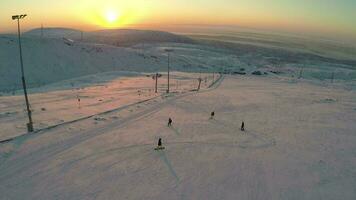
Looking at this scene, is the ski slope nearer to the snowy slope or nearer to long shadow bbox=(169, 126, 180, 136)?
long shadow bbox=(169, 126, 180, 136)

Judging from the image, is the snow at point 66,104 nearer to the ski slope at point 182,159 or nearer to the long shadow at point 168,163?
the ski slope at point 182,159

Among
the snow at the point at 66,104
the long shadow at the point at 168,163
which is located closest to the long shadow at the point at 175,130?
the long shadow at the point at 168,163

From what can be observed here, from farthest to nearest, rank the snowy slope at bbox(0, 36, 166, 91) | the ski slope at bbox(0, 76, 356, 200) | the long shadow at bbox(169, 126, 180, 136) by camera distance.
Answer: the snowy slope at bbox(0, 36, 166, 91)
the long shadow at bbox(169, 126, 180, 136)
the ski slope at bbox(0, 76, 356, 200)

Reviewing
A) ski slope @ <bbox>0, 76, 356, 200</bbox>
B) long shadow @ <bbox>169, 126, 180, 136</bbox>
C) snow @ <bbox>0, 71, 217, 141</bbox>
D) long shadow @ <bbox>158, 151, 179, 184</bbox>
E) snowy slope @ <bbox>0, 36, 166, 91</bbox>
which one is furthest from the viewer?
snowy slope @ <bbox>0, 36, 166, 91</bbox>

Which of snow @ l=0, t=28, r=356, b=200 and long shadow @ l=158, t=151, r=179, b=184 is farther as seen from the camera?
long shadow @ l=158, t=151, r=179, b=184

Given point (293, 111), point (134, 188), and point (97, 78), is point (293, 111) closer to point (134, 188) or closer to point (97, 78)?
point (134, 188)

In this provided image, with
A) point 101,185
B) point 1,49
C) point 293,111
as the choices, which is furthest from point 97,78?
point 101,185

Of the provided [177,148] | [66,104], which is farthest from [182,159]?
[66,104]

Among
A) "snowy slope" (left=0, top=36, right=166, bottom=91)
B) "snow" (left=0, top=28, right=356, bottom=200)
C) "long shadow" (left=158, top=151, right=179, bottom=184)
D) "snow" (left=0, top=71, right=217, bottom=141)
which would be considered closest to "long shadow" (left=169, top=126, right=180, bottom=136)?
"snow" (left=0, top=28, right=356, bottom=200)

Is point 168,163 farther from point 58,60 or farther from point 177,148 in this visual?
point 58,60
